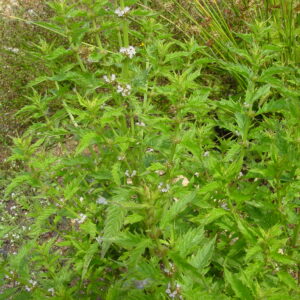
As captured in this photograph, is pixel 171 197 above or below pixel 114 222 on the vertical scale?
below

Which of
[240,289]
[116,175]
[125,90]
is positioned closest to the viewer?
[240,289]

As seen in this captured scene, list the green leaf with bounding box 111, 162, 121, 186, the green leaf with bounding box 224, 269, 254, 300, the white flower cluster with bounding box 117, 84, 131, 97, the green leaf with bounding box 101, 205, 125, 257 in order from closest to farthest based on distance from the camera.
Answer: the green leaf with bounding box 224, 269, 254, 300 < the green leaf with bounding box 101, 205, 125, 257 < the green leaf with bounding box 111, 162, 121, 186 < the white flower cluster with bounding box 117, 84, 131, 97

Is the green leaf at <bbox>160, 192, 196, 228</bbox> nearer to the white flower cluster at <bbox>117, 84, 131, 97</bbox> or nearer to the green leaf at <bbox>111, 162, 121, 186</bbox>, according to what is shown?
the green leaf at <bbox>111, 162, 121, 186</bbox>

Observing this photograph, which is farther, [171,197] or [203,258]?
[171,197]

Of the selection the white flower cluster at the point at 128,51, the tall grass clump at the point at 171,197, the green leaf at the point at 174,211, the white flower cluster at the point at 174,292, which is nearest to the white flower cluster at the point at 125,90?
the tall grass clump at the point at 171,197

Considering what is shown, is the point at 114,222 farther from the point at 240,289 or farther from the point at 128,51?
the point at 128,51

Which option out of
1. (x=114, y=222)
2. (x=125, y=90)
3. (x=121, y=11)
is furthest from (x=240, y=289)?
(x=121, y=11)

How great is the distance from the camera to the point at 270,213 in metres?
1.48

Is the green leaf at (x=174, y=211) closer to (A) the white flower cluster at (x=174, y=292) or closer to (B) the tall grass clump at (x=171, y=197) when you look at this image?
(B) the tall grass clump at (x=171, y=197)

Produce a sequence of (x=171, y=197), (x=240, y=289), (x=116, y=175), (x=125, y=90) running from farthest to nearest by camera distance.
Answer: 1. (x=125, y=90)
2. (x=116, y=175)
3. (x=171, y=197)
4. (x=240, y=289)

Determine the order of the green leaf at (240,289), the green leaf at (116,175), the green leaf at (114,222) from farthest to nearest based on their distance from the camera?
the green leaf at (116,175) → the green leaf at (114,222) → the green leaf at (240,289)

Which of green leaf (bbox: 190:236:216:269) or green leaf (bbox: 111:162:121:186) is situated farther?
green leaf (bbox: 111:162:121:186)

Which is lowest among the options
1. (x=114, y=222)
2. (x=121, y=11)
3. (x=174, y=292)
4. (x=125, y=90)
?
(x=174, y=292)

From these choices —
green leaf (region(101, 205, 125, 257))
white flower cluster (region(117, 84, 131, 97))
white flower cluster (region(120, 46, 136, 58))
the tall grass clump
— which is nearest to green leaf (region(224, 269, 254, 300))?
the tall grass clump
